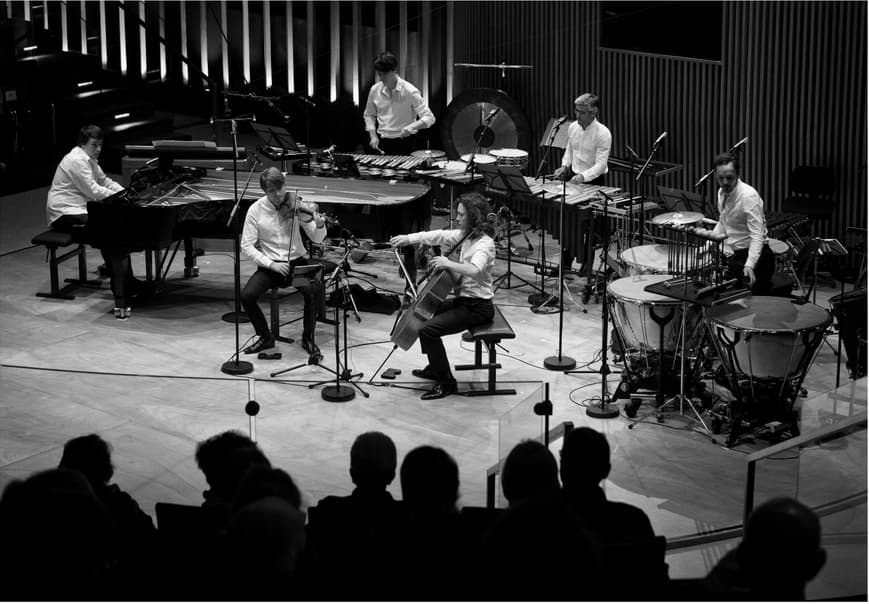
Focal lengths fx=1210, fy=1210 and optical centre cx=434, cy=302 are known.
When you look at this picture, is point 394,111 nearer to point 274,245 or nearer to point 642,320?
point 274,245

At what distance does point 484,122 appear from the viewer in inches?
466

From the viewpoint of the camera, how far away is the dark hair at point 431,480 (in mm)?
4000

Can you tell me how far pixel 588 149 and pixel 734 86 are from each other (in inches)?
60.1

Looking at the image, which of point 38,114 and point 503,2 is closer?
point 503,2

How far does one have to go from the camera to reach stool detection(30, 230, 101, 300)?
9.48 meters

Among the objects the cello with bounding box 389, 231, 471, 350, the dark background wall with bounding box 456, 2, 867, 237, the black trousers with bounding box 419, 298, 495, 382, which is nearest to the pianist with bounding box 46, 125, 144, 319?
the cello with bounding box 389, 231, 471, 350

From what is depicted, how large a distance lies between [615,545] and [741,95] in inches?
305

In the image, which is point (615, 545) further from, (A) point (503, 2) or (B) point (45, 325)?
(A) point (503, 2)

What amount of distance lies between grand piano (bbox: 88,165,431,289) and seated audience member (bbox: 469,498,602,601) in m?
5.98

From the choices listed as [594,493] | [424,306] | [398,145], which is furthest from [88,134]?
[594,493]

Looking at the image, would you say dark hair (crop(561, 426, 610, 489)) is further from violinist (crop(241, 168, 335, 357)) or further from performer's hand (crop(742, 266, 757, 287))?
violinist (crop(241, 168, 335, 357))

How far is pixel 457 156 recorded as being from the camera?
1224 centimetres

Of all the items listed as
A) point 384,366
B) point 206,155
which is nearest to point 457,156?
point 206,155

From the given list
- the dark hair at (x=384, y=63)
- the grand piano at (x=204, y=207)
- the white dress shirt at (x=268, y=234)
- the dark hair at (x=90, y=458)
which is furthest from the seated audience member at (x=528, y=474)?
the dark hair at (x=384, y=63)
